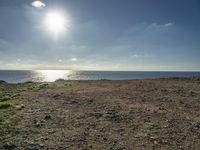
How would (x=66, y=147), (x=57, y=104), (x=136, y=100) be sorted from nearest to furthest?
(x=66, y=147) < (x=57, y=104) < (x=136, y=100)

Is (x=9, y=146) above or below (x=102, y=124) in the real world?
below

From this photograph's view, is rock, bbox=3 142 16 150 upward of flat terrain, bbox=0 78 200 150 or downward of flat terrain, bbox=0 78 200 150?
downward

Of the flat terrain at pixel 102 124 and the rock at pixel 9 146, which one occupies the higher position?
the flat terrain at pixel 102 124

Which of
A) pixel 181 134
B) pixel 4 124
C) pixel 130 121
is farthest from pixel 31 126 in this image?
pixel 181 134

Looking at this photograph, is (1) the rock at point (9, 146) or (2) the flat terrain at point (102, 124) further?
(2) the flat terrain at point (102, 124)

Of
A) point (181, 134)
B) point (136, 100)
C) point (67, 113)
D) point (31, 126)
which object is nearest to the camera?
point (181, 134)

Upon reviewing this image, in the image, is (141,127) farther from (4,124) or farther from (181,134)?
(4,124)

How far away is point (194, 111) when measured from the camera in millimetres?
14484

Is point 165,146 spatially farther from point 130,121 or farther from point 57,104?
point 57,104

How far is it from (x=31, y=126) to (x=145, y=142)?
540 cm

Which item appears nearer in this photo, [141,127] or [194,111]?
[141,127]

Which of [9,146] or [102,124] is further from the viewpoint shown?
[102,124]

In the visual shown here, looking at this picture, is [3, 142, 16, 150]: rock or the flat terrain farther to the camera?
the flat terrain

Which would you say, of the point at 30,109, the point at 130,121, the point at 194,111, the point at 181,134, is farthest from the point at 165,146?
the point at 30,109
